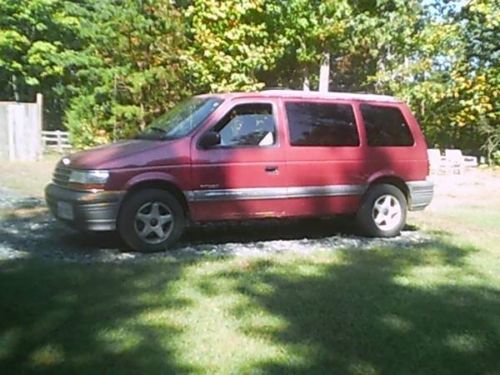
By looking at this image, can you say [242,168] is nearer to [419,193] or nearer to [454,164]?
[419,193]

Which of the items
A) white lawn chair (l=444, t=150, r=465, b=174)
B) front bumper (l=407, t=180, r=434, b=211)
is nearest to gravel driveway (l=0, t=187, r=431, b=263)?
front bumper (l=407, t=180, r=434, b=211)

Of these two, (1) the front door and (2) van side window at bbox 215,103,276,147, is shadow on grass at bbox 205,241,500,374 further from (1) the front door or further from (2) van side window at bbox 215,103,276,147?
(2) van side window at bbox 215,103,276,147

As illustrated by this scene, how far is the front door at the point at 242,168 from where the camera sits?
6684mm

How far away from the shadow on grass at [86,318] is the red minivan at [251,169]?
81 centimetres

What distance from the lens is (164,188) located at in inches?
259

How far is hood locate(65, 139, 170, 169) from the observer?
6316mm

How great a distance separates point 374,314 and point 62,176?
383 cm

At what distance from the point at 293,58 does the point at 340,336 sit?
16.7 meters

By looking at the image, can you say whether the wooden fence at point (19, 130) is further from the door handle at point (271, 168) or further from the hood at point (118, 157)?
the door handle at point (271, 168)

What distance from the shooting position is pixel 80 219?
629 cm

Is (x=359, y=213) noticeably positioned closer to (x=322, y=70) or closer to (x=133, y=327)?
(x=133, y=327)

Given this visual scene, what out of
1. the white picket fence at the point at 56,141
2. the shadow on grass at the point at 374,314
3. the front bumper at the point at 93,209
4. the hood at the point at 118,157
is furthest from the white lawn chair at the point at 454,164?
the front bumper at the point at 93,209

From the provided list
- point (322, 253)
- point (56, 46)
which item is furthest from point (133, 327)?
point (56, 46)

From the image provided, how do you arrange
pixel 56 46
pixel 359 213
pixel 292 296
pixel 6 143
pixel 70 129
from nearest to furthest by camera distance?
1. pixel 292 296
2. pixel 359 213
3. pixel 6 143
4. pixel 70 129
5. pixel 56 46
